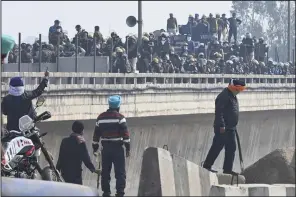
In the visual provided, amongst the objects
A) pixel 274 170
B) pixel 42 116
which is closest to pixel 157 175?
pixel 42 116

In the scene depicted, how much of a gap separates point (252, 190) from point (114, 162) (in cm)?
174

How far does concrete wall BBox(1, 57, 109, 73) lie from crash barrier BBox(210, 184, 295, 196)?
24.5 ft

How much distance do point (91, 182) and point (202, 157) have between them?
22.3ft

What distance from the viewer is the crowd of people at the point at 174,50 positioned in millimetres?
22517

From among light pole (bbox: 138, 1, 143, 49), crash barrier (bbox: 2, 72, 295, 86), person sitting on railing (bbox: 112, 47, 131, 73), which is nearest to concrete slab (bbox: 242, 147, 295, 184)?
crash barrier (bbox: 2, 72, 295, 86)

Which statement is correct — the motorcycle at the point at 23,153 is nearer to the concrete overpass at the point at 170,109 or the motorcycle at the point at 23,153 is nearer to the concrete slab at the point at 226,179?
the concrete slab at the point at 226,179

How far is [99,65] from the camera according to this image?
22.7 metres

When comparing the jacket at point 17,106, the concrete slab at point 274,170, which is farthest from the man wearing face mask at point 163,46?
the jacket at point 17,106

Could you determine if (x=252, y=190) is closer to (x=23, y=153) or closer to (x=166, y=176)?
(x=166, y=176)

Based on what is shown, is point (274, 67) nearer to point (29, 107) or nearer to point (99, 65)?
point (99, 65)

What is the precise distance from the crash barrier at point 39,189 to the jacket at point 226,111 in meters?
10.2

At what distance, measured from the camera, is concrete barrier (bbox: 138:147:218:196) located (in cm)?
1247

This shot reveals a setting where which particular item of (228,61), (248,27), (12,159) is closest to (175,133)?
(228,61)

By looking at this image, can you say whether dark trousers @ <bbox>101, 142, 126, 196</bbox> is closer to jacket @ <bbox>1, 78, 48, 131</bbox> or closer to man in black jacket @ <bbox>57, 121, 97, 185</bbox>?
man in black jacket @ <bbox>57, 121, 97, 185</bbox>
